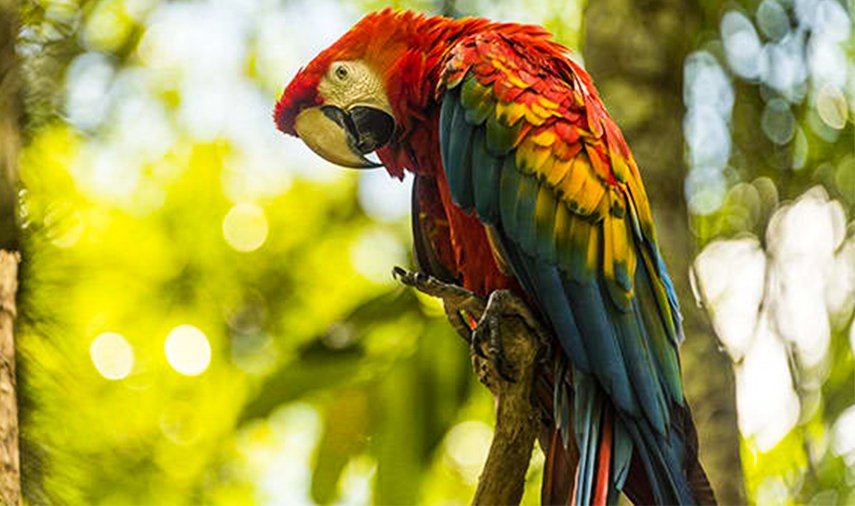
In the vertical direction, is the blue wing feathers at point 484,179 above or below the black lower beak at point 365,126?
below

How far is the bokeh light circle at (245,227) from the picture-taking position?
8.85 feet

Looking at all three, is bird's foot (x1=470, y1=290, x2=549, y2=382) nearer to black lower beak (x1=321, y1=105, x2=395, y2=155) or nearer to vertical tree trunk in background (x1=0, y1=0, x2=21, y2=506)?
black lower beak (x1=321, y1=105, x2=395, y2=155)

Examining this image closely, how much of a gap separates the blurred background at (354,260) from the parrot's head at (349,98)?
0.44 feet

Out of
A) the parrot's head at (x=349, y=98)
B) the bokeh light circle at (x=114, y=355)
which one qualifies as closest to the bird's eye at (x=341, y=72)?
the parrot's head at (x=349, y=98)

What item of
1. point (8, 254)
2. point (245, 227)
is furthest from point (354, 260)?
point (8, 254)

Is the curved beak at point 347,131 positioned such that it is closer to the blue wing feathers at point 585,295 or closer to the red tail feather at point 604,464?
the blue wing feathers at point 585,295

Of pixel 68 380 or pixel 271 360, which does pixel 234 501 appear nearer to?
pixel 271 360

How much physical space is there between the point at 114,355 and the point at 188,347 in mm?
157

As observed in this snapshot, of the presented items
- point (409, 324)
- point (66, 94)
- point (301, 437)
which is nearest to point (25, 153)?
point (66, 94)

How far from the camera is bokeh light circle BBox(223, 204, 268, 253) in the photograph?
270 cm

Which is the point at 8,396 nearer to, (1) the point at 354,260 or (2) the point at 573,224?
(2) the point at 573,224

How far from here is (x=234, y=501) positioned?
2.69 metres

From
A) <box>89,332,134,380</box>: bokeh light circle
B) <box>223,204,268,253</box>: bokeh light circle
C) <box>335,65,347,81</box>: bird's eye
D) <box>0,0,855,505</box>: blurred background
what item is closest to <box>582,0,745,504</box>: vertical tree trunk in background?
<box>0,0,855,505</box>: blurred background

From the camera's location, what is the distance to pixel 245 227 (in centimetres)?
272
